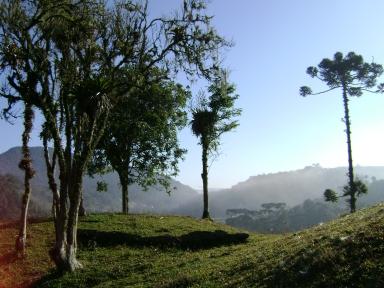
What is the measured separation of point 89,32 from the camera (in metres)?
26.3

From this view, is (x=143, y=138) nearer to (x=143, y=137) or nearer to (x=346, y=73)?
(x=143, y=137)

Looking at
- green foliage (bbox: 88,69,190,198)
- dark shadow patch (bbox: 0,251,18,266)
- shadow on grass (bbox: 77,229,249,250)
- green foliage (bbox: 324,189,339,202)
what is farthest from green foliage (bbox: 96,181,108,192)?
green foliage (bbox: 324,189,339,202)

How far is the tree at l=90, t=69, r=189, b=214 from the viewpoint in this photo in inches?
1914

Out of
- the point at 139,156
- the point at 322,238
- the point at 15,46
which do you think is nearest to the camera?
the point at 322,238

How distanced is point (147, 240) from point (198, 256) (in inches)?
290

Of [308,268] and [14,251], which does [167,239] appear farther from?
[308,268]

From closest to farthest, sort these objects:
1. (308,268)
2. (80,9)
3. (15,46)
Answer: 1. (308,268)
2. (15,46)
3. (80,9)

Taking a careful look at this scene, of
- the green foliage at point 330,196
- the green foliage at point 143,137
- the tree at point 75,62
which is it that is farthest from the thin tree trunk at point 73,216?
the green foliage at point 330,196

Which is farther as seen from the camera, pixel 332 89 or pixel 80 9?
pixel 332 89

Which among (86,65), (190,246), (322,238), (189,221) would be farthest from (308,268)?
(189,221)

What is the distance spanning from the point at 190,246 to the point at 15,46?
17401 millimetres

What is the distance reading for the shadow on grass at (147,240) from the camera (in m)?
32.8

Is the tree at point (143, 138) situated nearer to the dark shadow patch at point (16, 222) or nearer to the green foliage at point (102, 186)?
the green foliage at point (102, 186)

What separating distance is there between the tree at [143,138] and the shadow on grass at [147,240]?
1472cm
